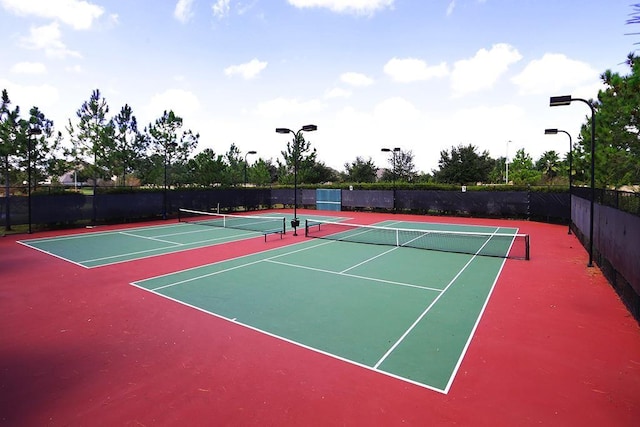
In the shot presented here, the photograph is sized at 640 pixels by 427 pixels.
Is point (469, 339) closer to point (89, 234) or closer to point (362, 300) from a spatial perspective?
point (362, 300)

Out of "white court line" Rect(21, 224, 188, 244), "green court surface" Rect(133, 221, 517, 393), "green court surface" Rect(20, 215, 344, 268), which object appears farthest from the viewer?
"white court line" Rect(21, 224, 188, 244)

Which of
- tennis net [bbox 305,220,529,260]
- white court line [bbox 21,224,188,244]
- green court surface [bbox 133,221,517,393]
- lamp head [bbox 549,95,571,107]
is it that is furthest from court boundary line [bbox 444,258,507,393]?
white court line [bbox 21,224,188,244]

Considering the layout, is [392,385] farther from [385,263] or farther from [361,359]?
[385,263]

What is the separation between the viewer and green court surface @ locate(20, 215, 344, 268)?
1383 centimetres

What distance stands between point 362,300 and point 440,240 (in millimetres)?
10157

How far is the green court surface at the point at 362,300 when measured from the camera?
6.14m

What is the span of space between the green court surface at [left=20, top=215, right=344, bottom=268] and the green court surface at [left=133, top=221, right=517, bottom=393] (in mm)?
3812

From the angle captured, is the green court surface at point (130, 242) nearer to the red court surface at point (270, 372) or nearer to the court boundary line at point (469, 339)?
the red court surface at point (270, 372)

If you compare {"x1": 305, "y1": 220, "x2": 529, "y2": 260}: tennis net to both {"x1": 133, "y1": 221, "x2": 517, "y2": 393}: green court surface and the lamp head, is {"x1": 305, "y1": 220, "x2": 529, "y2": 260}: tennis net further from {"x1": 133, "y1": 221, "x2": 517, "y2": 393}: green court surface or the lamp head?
the lamp head

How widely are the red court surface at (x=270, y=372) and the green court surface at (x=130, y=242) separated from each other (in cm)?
456

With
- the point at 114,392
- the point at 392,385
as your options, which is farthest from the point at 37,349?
the point at 392,385

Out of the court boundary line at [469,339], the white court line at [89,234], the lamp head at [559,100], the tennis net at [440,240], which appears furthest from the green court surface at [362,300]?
the white court line at [89,234]

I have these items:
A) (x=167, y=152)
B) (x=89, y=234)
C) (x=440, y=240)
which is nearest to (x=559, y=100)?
(x=440, y=240)

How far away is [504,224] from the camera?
79.9 feet
